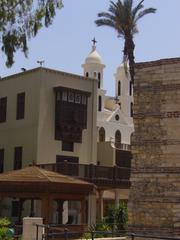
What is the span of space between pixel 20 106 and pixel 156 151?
A: 20.3 metres

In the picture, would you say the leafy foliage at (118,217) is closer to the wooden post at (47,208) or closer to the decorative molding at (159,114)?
the wooden post at (47,208)

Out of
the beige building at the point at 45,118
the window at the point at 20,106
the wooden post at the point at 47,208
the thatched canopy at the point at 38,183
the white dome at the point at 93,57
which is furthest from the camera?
the white dome at the point at 93,57

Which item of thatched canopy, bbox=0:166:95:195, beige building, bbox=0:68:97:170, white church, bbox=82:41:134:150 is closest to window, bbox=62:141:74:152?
beige building, bbox=0:68:97:170

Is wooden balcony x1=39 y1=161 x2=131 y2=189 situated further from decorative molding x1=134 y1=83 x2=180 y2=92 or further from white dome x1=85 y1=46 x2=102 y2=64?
white dome x1=85 y1=46 x2=102 y2=64

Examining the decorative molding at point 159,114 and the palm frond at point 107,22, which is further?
the palm frond at point 107,22

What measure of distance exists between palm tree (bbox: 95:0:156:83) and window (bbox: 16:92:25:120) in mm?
7706

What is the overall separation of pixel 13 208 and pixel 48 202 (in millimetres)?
13210

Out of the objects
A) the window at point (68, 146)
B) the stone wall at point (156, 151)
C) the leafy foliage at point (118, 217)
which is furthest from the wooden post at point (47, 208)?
the window at point (68, 146)

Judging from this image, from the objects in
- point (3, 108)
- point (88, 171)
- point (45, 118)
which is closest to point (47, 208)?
point (88, 171)

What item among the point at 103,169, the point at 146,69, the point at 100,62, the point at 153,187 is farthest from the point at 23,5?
the point at 100,62

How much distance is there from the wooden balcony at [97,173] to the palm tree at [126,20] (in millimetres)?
6830

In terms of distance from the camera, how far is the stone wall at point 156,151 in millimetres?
16531

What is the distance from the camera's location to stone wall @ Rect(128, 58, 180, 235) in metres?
16.5

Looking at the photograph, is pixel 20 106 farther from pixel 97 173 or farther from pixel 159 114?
pixel 159 114
